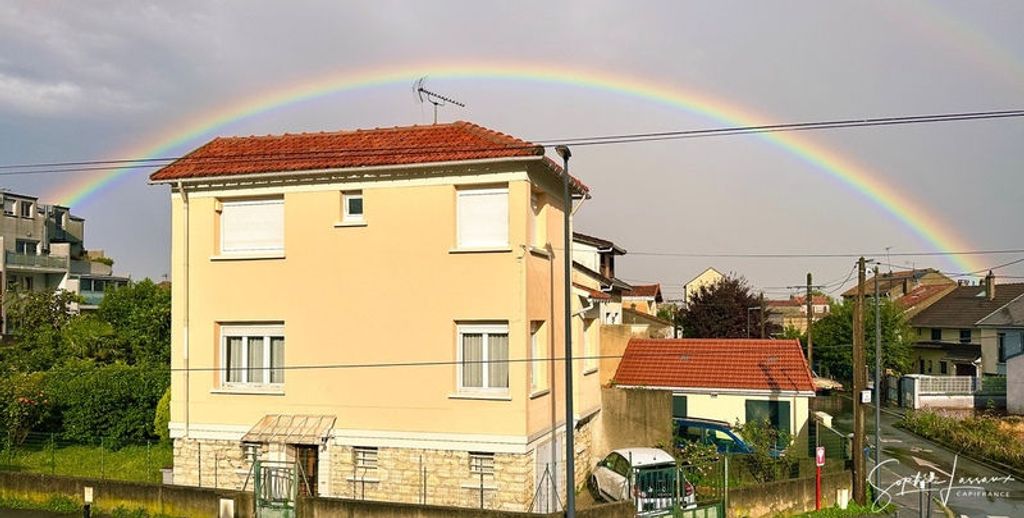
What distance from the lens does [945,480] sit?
88.9ft

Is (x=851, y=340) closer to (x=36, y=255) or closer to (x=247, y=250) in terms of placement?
(x=247, y=250)

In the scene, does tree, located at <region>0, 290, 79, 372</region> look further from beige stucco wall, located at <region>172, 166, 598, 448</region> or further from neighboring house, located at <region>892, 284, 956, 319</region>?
neighboring house, located at <region>892, 284, 956, 319</region>

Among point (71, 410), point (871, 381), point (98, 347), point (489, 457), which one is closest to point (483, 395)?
point (489, 457)

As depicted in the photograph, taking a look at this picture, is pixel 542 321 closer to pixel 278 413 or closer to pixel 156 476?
pixel 278 413

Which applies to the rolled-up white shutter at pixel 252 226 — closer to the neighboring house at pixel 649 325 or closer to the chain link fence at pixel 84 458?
the chain link fence at pixel 84 458

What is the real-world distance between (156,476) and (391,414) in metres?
8.31

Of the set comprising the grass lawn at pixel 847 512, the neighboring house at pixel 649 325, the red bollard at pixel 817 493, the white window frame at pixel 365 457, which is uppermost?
the neighboring house at pixel 649 325

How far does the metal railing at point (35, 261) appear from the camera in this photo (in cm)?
5988

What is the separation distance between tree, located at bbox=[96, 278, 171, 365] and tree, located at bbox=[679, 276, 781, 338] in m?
36.8

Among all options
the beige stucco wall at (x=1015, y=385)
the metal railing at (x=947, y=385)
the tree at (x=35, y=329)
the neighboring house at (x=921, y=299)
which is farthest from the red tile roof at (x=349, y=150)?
the neighboring house at (x=921, y=299)

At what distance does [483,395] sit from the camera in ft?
60.9

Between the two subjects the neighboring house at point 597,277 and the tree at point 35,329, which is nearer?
the neighboring house at point 597,277

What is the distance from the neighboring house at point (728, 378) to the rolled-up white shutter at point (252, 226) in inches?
557

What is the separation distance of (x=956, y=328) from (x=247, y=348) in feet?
184
